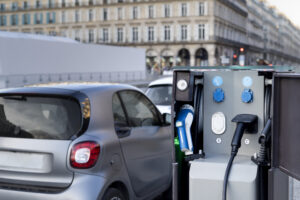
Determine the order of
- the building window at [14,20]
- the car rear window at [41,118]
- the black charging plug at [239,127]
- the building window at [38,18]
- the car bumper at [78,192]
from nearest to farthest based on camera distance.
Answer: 1. the black charging plug at [239,127]
2. the car bumper at [78,192]
3. the car rear window at [41,118]
4. the building window at [38,18]
5. the building window at [14,20]

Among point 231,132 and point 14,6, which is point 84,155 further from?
point 14,6

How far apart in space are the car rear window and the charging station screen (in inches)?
68.4

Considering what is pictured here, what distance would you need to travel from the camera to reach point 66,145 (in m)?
4.09

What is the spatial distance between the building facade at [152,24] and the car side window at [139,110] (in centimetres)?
7413

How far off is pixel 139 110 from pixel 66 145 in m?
1.39

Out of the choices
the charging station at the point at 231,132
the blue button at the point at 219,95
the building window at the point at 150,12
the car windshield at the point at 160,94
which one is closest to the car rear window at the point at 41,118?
the charging station at the point at 231,132

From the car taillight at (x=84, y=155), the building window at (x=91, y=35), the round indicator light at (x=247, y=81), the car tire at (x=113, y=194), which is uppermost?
the building window at (x=91, y=35)

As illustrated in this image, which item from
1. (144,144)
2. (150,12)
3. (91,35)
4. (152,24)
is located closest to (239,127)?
(144,144)

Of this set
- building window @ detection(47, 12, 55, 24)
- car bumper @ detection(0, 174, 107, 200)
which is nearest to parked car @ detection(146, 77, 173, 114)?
car bumper @ detection(0, 174, 107, 200)

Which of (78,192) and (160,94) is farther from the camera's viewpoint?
(160,94)

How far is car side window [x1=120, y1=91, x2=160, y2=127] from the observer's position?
16.5ft

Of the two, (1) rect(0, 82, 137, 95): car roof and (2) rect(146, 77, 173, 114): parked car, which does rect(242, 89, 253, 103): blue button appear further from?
(2) rect(146, 77, 173, 114): parked car

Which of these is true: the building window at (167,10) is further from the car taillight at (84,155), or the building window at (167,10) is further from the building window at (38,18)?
the car taillight at (84,155)

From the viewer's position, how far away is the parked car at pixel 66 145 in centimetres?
406
